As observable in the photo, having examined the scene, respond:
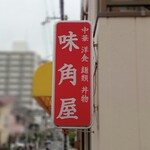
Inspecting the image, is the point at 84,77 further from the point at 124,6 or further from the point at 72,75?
the point at 124,6

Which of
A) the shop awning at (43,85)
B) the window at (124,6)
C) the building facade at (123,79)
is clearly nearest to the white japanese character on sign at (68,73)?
the building facade at (123,79)

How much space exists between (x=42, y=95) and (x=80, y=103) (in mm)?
8076

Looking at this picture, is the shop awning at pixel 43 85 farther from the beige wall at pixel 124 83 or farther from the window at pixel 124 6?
the beige wall at pixel 124 83

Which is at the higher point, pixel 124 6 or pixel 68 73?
pixel 124 6

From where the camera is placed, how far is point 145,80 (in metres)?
5.18

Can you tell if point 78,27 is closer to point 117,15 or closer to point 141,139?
point 117,15

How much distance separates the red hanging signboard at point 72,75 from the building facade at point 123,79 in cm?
19

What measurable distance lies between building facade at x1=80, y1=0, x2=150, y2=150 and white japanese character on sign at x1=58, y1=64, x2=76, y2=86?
37 cm

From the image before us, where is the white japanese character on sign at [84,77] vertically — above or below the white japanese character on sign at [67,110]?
above

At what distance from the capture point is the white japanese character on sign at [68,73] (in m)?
5.14

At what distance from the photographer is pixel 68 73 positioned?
5.16m

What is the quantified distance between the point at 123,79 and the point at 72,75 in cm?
72

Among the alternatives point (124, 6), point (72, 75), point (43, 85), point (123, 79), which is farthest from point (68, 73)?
point (43, 85)

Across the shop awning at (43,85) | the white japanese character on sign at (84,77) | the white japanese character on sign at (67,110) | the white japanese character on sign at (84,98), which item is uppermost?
the shop awning at (43,85)
